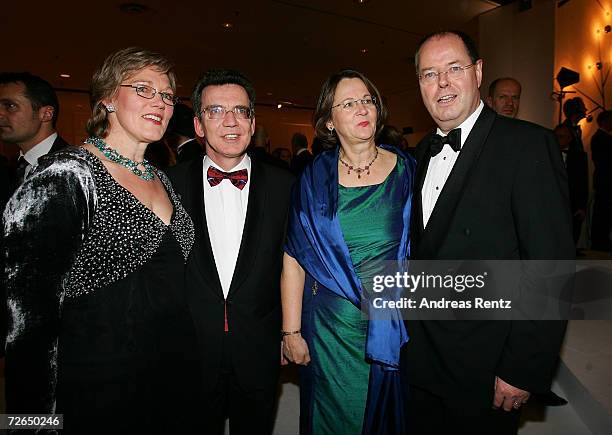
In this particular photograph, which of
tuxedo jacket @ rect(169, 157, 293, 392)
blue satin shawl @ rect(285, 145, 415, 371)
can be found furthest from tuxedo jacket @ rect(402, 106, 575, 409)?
tuxedo jacket @ rect(169, 157, 293, 392)

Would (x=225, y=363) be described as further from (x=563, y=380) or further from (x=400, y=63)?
(x=400, y=63)

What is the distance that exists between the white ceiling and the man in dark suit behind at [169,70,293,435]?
17.7 feet

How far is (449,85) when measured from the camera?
1.82 meters

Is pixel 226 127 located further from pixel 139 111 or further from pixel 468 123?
pixel 468 123

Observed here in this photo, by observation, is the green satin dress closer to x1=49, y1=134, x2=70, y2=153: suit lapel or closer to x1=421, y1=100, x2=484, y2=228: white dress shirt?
x1=421, y1=100, x2=484, y2=228: white dress shirt

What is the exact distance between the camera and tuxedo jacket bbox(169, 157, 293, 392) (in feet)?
6.36

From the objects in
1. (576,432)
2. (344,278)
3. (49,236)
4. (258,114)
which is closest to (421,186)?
(344,278)

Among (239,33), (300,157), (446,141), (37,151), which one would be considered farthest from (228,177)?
(239,33)

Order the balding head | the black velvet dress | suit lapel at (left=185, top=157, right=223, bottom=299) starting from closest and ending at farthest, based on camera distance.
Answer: the black velvet dress
suit lapel at (left=185, top=157, right=223, bottom=299)
the balding head

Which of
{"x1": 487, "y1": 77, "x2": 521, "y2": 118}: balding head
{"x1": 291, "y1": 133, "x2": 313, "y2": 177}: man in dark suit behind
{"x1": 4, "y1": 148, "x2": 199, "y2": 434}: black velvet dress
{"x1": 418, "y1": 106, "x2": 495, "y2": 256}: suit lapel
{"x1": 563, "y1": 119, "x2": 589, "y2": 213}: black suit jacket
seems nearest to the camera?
{"x1": 4, "y1": 148, "x2": 199, "y2": 434}: black velvet dress

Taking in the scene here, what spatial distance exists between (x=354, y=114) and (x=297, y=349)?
4.01 feet

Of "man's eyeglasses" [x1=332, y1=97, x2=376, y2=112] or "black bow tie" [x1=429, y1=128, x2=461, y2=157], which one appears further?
"man's eyeglasses" [x1=332, y1=97, x2=376, y2=112]

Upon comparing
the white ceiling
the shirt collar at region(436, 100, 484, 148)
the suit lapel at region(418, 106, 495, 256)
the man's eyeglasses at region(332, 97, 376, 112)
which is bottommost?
the suit lapel at region(418, 106, 495, 256)

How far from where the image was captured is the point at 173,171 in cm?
218
